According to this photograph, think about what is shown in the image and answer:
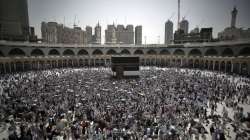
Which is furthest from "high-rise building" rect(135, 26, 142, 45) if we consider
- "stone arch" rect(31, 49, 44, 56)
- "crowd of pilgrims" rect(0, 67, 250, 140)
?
"crowd of pilgrims" rect(0, 67, 250, 140)

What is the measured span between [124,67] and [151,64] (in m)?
30.0

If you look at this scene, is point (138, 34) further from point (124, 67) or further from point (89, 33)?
A: point (124, 67)

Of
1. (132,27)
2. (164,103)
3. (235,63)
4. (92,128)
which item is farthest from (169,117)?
(132,27)

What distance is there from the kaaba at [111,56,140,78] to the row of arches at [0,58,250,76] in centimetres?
2277

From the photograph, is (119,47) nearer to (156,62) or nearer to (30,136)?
(156,62)

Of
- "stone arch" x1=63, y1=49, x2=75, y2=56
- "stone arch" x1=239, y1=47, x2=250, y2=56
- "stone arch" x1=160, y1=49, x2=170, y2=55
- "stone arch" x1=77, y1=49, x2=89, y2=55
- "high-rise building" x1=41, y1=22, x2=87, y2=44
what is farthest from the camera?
"high-rise building" x1=41, y1=22, x2=87, y2=44

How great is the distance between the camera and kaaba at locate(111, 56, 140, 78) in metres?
32.1

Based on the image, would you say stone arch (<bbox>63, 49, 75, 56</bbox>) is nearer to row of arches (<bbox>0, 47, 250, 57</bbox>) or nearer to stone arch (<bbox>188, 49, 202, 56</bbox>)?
row of arches (<bbox>0, 47, 250, 57</bbox>)

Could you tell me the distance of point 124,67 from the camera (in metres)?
32.5

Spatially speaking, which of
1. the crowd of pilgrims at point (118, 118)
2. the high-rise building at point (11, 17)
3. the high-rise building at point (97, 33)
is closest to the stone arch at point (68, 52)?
the high-rise building at point (11, 17)

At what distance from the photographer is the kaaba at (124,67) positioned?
1265 inches

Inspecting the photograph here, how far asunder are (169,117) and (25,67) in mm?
46073

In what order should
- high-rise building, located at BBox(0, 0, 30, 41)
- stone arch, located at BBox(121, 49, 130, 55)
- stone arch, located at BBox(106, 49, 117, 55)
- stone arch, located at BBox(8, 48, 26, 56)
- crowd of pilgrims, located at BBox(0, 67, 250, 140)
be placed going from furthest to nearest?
high-rise building, located at BBox(0, 0, 30, 41) → stone arch, located at BBox(121, 49, 130, 55) → stone arch, located at BBox(106, 49, 117, 55) → stone arch, located at BBox(8, 48, 26, 56) → crowd of pilgrims, located at BBox(0, 67, 250, 140)

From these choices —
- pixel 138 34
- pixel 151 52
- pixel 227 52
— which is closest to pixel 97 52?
pixel 151 52
